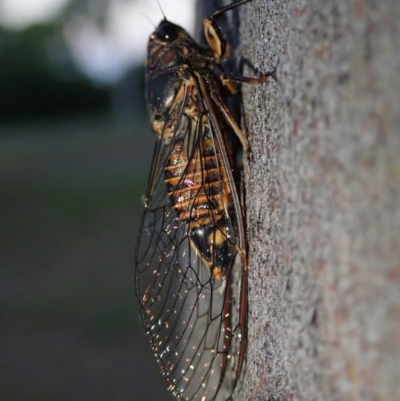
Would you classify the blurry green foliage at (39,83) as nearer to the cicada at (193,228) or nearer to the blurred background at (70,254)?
the blurred background at (70,254)

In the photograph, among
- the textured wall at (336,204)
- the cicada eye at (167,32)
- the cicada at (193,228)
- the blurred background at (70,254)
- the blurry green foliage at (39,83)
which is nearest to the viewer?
the textured wall at (336,204)

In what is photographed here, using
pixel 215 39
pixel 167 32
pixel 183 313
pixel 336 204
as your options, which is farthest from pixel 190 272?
pixel 336 204

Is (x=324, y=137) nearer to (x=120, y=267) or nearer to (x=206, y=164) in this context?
(x=206, y=164)

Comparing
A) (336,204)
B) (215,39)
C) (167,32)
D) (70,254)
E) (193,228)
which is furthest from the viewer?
(70,254)

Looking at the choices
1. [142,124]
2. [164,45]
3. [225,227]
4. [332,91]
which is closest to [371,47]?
[332,91]

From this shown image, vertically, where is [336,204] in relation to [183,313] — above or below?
above

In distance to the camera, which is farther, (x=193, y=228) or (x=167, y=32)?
(x=167, y=32)

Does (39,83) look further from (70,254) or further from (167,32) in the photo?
(167,32)

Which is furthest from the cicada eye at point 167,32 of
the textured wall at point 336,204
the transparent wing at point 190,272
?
the textured wall at point 336,204
